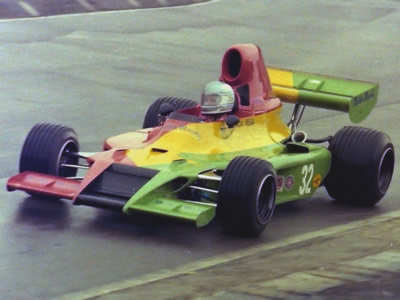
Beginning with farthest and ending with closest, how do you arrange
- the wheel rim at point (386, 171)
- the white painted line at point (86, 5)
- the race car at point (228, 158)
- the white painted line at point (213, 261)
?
the white painted line at point (86, 5) → the wheel rim at point (386, 171) → the race car at point (228, 158) → the white painted line at point (213, 261)

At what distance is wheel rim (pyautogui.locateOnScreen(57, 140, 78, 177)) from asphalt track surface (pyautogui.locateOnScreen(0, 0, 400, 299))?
32 cm

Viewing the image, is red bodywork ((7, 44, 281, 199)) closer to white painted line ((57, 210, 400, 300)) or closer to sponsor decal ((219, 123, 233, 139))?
sponsor decal ((219, 123, 233, 139))

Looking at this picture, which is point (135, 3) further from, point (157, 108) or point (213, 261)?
point (213, 261)

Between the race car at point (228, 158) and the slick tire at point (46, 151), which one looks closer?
the race car at point (228, 158)

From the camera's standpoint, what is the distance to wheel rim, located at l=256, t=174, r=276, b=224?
10047 mm

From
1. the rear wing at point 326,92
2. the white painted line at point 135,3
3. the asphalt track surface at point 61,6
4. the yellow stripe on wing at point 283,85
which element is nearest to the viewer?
the rear wing at point 326,92

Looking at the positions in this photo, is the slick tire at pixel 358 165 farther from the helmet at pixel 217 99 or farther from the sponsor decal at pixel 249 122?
the helmet at pixel 217 99

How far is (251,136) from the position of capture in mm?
11016

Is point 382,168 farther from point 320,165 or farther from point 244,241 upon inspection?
point 244,241

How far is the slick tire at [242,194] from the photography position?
31.8 ft

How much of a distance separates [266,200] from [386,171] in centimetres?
194

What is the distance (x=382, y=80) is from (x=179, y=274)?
37.8 feet

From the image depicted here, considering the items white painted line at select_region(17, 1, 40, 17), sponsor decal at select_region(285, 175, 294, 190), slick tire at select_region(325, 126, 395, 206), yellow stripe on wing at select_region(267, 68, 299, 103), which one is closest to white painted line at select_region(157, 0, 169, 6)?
white painted line at select_region(17, 1, 40, 17)

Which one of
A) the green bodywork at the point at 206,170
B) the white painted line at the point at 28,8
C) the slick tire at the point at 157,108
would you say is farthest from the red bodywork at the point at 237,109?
the white painted line at the point at 28,8
